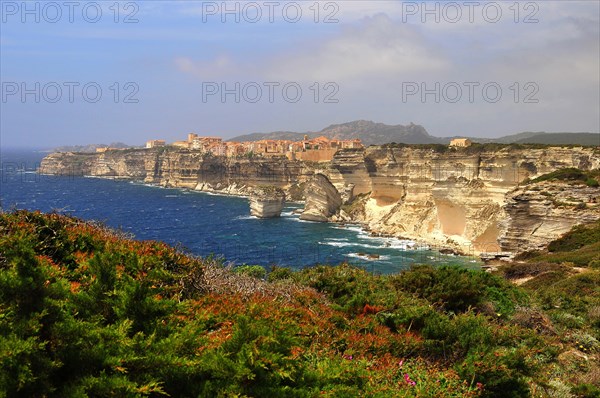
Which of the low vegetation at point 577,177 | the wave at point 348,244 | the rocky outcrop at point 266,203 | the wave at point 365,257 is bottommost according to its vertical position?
the wave at point 365,257

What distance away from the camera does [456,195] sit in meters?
45.5

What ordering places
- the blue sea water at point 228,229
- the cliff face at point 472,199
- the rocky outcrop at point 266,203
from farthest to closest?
the rocky outcrop at point 266,203 < the blue sea water at point 228,229 < the cliff face at point 472,199

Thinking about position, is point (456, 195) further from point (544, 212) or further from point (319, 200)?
point (319, 200)

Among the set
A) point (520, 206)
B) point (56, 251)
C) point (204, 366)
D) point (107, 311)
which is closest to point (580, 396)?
point (204, 366)

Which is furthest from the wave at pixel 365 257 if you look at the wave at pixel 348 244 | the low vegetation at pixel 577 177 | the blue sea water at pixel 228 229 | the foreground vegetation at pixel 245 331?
the foreground vegetation at pixel 245 331

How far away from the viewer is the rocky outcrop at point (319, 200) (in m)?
61.2

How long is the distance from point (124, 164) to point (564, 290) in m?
117

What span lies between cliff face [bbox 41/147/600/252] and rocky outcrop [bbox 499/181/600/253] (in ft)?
0.20

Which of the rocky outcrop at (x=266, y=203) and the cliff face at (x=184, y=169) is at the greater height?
the cliff face at (x=184, y=169)

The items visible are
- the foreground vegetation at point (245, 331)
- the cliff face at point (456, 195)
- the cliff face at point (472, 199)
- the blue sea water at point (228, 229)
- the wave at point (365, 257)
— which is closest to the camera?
the foreground vegetation at point (245, 331)

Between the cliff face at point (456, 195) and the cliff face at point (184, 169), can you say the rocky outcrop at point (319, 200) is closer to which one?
the cliff face at point (456, 195)

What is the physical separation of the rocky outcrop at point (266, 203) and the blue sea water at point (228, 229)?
151 centimetres

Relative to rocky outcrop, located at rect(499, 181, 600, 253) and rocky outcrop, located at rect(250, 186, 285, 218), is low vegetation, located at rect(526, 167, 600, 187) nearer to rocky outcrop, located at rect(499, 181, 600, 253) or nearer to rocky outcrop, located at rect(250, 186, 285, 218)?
rocky outcrop, located at rect(499, 181, 600, 253)

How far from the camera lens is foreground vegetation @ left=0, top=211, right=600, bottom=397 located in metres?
3.58
